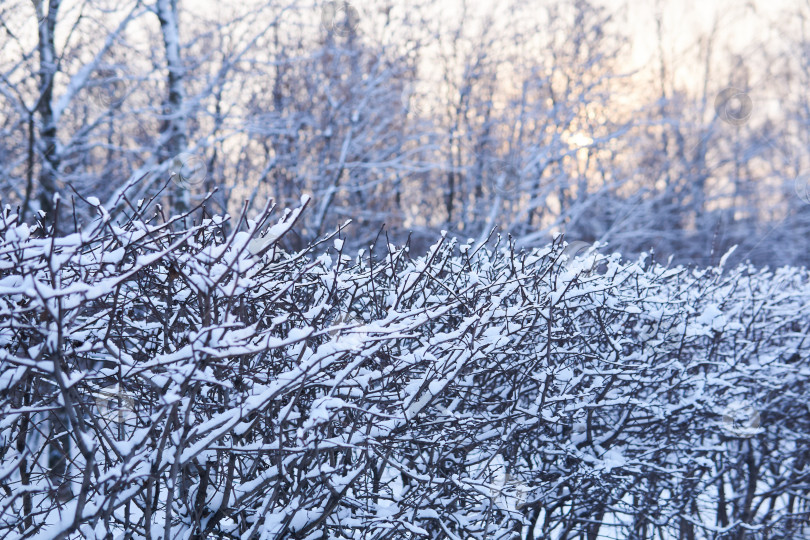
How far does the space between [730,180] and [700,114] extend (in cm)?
234

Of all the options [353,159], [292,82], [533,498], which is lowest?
[533,498]

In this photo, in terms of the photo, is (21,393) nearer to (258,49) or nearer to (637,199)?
(258,49)

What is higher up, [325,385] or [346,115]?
[346,115]

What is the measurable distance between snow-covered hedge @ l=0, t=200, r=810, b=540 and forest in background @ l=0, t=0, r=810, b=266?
3995mm

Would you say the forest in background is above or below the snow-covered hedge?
above

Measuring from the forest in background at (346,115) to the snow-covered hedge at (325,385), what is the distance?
400cm

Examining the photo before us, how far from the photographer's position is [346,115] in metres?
11.4

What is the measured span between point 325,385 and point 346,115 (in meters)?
9.48

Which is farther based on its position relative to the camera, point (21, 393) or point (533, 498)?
point (533, 498)

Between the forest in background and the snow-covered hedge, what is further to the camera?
the forest in background

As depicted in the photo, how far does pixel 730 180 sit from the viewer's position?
21625 millimetres

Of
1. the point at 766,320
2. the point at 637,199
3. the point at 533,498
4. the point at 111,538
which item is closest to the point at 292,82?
the point at 637,199

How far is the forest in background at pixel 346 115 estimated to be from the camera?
8273 millimetres

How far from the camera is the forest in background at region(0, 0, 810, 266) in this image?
827 centimetres
